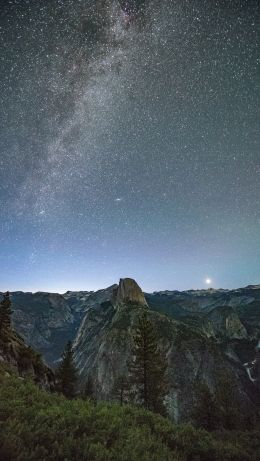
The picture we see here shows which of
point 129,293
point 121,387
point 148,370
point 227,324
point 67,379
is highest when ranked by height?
point 129,293

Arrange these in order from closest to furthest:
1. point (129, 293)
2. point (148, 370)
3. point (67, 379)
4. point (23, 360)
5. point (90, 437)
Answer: point (90, 437) → point (23, 360) → point (148, 370) → point (67, 379) → point (129, 293)

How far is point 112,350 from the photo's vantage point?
350 feet

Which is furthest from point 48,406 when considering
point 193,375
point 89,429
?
point 193,375

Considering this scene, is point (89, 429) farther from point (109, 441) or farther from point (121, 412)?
point (121, 412)

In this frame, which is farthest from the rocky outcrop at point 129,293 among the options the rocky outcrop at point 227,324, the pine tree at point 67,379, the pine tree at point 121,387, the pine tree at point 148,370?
the pine tree at point 148,370

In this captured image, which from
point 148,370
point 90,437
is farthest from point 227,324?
point 90,437

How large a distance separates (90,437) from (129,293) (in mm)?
149348

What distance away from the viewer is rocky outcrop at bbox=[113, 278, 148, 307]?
496 ft

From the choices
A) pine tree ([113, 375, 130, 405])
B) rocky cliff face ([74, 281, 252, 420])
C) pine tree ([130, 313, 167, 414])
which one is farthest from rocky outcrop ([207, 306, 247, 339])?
pine tree ([130, 313, 167, 414])

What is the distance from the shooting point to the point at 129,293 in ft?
506

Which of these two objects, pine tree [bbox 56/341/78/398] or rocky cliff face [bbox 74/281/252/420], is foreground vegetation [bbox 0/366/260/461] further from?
rocky cliff face [bbox 74/281/252/420]

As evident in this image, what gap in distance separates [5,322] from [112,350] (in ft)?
256

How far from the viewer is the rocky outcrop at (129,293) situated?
151125 millimetres

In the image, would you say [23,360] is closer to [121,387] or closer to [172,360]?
[121,387]
